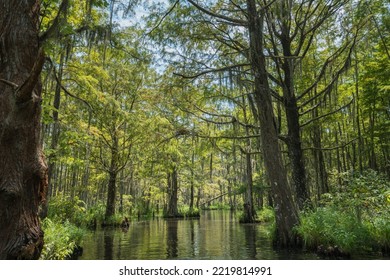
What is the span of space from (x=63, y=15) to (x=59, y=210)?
1035 cm

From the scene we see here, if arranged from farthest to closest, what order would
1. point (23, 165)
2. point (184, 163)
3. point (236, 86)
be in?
1. point (184, 163)
2. point (236, 86)
3. point (23, 165)

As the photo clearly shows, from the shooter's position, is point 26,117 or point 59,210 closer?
point 26,117

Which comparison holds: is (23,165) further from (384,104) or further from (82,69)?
(384,104)

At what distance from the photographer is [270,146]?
958 centimetres

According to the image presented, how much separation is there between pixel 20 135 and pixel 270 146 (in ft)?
23.3

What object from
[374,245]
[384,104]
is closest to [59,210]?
[374,245]

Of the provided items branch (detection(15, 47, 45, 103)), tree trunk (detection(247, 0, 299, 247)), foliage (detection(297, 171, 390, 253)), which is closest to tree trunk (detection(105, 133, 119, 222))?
tree trunk (detection(247, 0, 299, 247))

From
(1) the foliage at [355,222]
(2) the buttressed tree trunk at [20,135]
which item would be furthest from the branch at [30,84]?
(1) the foliage at [355,222]

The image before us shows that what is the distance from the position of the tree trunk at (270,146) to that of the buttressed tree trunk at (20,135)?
260 inches

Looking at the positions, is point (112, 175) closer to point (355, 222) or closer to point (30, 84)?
point (355, 222)

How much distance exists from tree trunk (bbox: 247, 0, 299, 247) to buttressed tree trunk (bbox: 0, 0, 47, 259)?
260 inches

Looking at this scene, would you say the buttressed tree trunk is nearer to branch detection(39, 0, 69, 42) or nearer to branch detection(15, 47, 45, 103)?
branch detection(15, 47, 45, 103)

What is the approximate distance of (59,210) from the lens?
1322 centimetres

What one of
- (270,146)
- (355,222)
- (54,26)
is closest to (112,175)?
(270,146)
